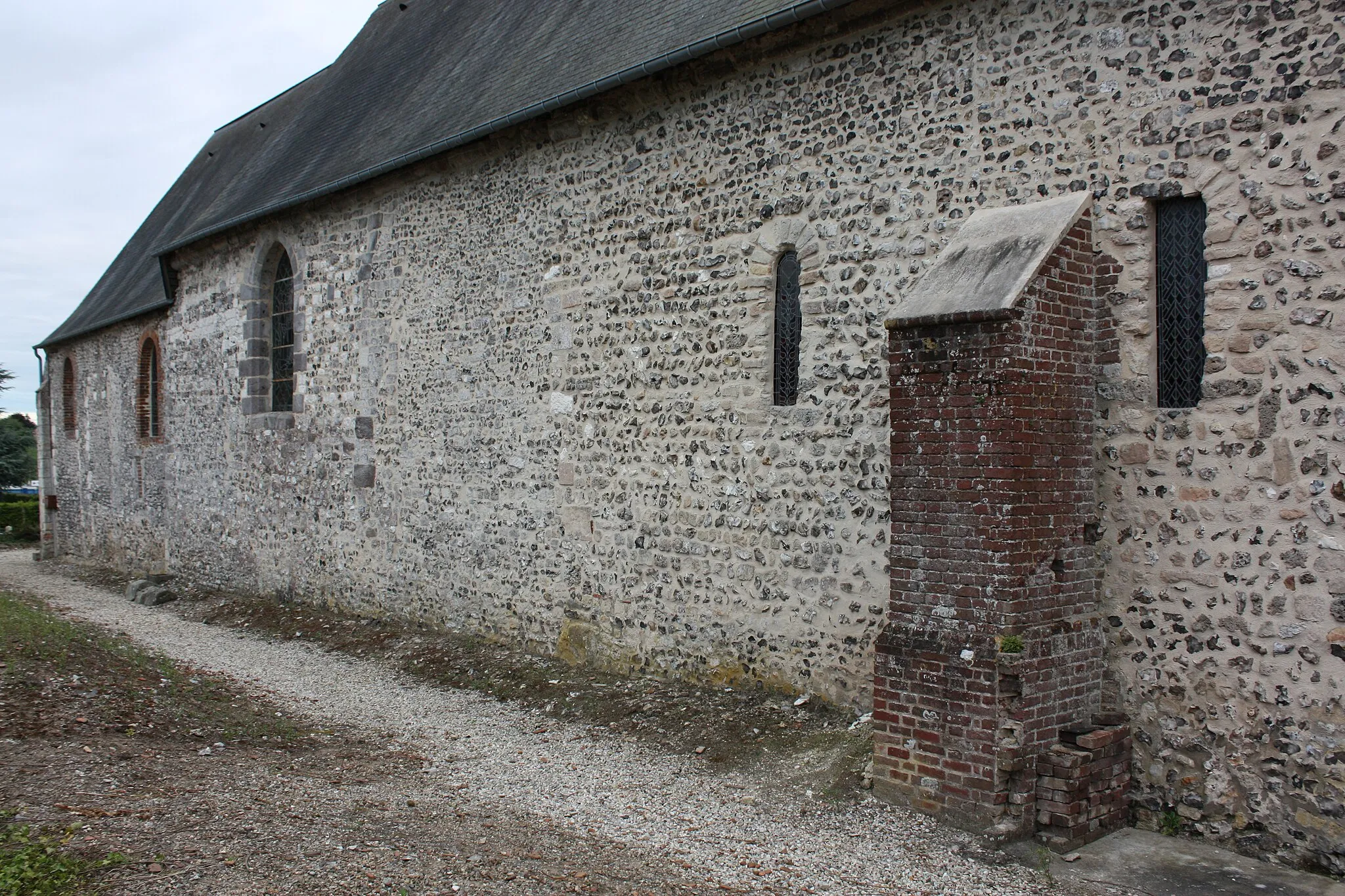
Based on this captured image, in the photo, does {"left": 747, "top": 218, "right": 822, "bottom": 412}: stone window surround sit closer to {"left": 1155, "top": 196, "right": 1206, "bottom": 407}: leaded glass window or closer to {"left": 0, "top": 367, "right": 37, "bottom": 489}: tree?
{"left": 1155, "top": 196, "right": 1206, "bottom": 407}: leaded glass window

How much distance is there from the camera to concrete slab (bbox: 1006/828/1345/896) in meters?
4.68

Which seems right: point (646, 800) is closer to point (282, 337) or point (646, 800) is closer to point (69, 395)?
point (282, 337)

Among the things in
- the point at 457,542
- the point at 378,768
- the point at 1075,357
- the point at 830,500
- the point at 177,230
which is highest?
the point at 177,230

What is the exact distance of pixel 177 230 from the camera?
1806cm

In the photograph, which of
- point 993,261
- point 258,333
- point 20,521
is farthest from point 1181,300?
point 20,521

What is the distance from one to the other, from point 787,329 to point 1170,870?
419cm

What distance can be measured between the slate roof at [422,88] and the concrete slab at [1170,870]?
5184 mm

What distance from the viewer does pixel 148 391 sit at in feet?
61.4

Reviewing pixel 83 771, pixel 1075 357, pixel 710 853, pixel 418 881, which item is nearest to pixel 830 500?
pixel 1075 357

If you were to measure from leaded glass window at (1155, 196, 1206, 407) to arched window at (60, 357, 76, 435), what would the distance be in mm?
22199

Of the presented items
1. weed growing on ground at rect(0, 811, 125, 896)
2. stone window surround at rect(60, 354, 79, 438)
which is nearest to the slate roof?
stone window surround at rect(60, 354, 79, 438)

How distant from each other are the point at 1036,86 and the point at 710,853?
15.3ft

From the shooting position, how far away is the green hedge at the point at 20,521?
27.6 m

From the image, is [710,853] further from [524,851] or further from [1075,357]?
[1075,357]
